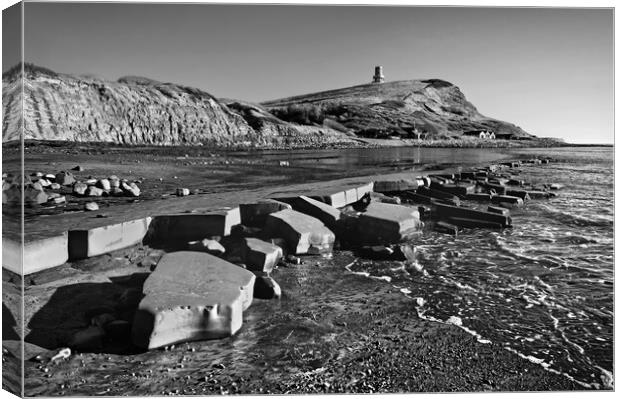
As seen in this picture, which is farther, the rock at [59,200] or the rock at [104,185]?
the rock at [104,185]

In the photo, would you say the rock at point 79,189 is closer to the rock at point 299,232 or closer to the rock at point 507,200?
the rock at point 299,232

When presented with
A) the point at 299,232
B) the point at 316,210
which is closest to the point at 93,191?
the point at 316,210

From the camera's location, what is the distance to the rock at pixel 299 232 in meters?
3.71

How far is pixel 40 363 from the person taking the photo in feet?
7.43

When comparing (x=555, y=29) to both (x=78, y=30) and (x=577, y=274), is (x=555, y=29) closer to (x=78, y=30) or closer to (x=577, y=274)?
(x=577, y=274)

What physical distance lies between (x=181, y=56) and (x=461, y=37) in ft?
7.30

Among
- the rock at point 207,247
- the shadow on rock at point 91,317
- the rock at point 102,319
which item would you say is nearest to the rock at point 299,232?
the rock at point 207,247

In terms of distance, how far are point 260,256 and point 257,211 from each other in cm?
101

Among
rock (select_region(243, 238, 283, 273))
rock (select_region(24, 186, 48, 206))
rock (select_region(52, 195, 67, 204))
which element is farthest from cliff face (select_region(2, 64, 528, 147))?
rock (select_region(243, 238, 283, 273))

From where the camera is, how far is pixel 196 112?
13.5ft

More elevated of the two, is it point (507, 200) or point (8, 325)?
point (507, 200)

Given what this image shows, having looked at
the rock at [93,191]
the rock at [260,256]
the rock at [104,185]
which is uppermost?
the rock at [104,185]

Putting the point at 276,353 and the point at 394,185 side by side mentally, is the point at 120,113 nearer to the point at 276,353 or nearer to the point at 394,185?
the point at 276,353

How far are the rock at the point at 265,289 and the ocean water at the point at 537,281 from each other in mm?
857
